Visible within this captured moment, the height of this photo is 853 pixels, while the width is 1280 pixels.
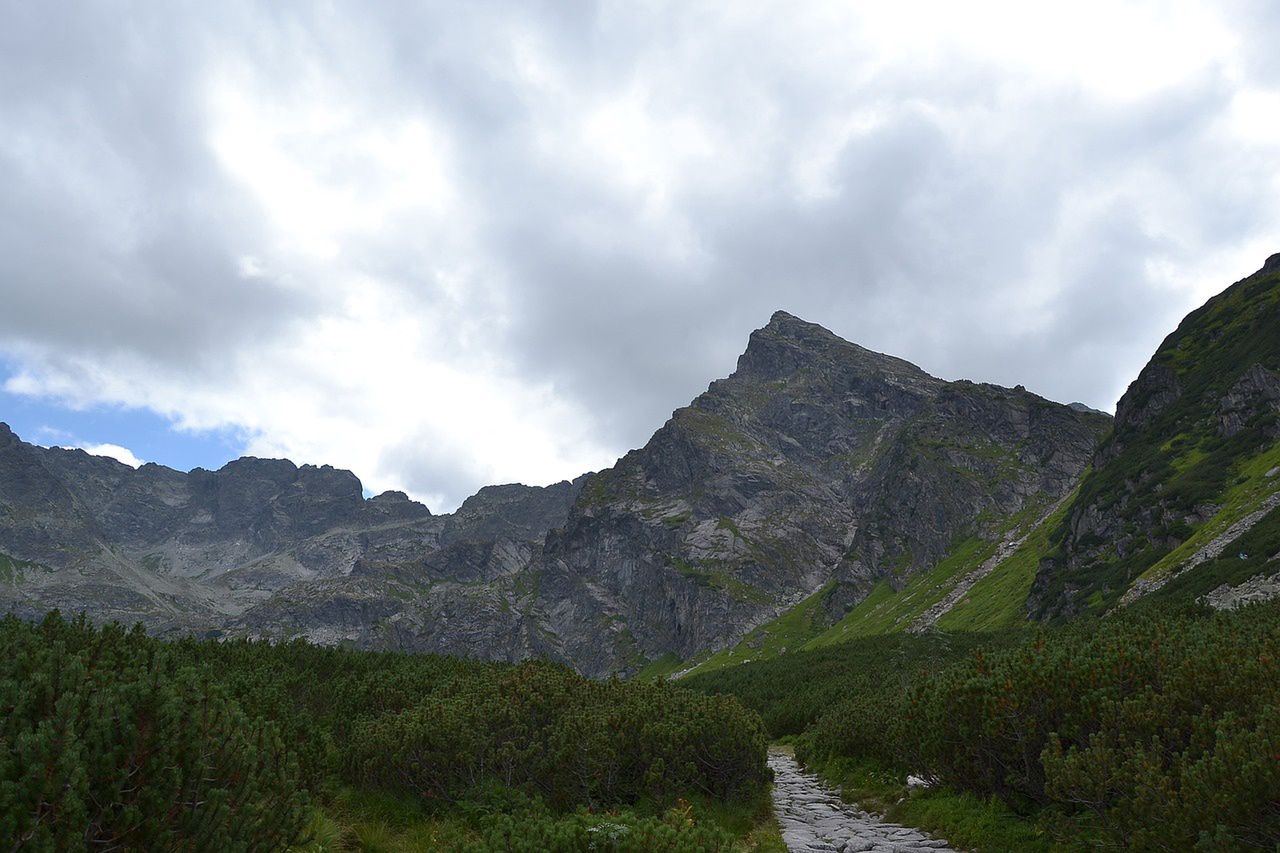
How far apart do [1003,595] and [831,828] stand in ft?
324

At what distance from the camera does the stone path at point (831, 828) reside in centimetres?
1374

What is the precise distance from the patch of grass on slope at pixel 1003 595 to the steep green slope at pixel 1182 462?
16.9 feet

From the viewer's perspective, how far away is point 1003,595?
10050 cm

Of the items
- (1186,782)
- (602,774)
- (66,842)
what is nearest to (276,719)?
(602,774)

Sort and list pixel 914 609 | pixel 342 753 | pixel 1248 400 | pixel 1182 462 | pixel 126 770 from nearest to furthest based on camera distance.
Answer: pixel 126 770 → pixel 342 753 → pixel 1248 400 → pixel 1182 462 → pixel 914 609

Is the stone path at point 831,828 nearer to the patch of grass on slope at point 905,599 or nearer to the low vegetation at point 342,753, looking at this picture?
the low vegetation at point 342,753

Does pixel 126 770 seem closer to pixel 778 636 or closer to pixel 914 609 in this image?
pixel 914 609

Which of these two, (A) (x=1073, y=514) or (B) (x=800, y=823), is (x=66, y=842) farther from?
(A) (x=1073, y=514)

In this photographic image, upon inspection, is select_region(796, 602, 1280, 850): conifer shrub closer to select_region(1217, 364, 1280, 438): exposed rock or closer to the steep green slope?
the steep green slope

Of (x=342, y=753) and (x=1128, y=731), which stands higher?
(x=342, y=753)

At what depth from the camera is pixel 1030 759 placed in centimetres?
1292

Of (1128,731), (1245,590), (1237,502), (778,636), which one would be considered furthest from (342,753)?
(778,636)

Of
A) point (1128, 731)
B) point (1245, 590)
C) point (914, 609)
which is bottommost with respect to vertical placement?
point (914, 609)

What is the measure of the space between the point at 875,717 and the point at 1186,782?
14342mm
